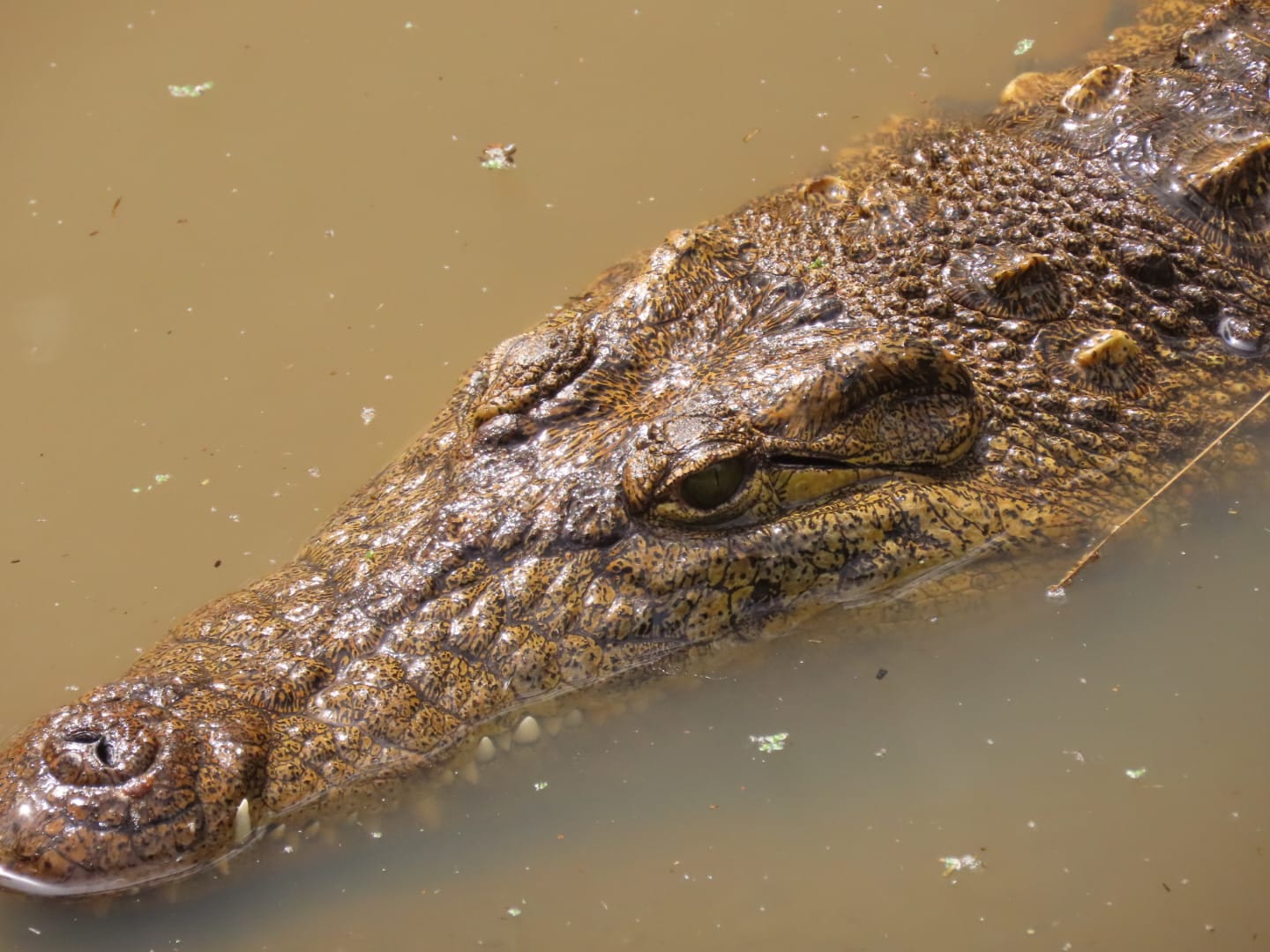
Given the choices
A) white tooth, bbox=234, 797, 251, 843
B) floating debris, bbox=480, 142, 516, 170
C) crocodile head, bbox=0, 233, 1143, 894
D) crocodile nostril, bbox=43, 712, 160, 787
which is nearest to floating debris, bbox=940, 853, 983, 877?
crocodile head, bbox=0, 233, 1143, 894

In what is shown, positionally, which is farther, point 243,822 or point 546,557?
point 546,557

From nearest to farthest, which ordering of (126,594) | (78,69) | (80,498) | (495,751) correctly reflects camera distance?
(495,751) < (126,594) < (80,498) < (78,69)

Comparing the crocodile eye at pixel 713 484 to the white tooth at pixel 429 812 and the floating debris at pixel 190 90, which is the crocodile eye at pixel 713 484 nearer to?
the white tooth at pixel 429 812

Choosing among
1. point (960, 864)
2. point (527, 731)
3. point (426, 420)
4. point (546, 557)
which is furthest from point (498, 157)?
point (960, 864)

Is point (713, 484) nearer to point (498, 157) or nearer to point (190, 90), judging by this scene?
point (498, 157)

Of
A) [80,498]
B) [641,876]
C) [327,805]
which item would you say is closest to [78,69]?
[80,498]

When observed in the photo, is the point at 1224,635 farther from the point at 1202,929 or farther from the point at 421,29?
the point at 421,29
